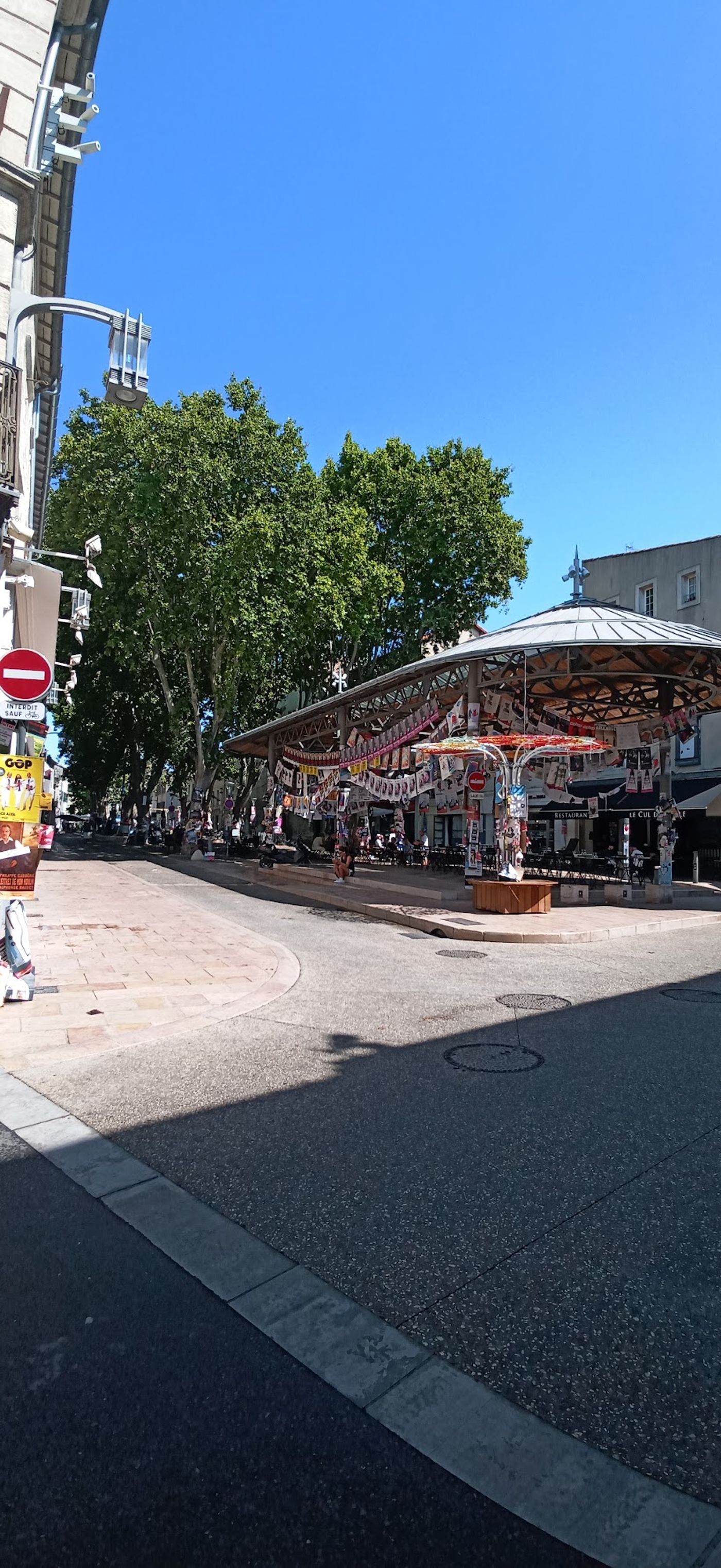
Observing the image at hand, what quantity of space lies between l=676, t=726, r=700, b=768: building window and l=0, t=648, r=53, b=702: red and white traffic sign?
23892 mm

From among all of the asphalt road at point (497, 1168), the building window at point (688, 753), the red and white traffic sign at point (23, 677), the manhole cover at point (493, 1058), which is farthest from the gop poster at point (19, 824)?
the building window at point (688, 753)

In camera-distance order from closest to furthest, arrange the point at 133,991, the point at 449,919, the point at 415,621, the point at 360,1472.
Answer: the point at 360,1472, the point at 133,991, the point at 449,919, the point at 415,621

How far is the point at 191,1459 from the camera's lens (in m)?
2.19

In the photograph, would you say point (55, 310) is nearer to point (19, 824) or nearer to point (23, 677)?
point (23, 677)

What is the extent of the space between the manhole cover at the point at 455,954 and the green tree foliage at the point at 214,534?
18.8 m

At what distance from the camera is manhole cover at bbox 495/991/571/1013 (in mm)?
7539

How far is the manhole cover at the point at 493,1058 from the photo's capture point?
18.5 ft

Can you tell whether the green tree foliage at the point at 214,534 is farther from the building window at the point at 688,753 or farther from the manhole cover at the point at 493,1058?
the manhole cover at the point at 493,1058

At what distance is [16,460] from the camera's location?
1123 cm

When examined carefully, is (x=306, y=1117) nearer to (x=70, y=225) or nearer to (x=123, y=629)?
(x=70, y=225)

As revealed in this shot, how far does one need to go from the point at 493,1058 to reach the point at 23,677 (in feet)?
17.3

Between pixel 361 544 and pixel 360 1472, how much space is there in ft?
102

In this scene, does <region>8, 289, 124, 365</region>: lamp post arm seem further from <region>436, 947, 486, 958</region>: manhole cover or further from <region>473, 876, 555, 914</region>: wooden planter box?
<region>473, 876, 555, 914</region>: wooden planter box

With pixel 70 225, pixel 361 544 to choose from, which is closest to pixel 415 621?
pixel 361 544
